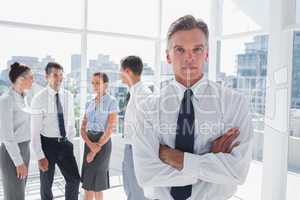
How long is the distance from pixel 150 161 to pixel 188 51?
56cm

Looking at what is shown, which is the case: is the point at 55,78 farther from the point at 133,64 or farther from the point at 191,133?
the point at 191,133

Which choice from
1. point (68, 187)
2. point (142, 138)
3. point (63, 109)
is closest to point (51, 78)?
point (63, 109)

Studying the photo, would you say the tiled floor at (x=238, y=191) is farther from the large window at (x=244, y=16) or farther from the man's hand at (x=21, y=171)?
the large window at (x=244, y=16)

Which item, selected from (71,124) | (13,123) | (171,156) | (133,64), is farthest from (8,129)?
(171,156)

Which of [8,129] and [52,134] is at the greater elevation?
[8,129]

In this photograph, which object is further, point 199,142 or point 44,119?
point 44,119

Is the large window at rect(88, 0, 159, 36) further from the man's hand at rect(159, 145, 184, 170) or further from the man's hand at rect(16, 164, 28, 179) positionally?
the man's hand at rect(159, 145, 184, 170)

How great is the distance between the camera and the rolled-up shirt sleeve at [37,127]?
108 inches

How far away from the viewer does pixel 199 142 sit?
1336 millimetres

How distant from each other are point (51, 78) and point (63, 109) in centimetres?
36

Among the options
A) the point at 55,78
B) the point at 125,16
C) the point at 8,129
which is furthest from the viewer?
the point at 125,16

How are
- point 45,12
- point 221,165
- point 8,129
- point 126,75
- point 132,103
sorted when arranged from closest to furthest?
point 221,165, point 8,129, point 132,103, point 126,75, point 45,12

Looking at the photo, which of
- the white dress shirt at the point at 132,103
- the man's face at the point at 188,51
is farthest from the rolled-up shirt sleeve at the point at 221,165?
the white dress shirt at the point at 132,103

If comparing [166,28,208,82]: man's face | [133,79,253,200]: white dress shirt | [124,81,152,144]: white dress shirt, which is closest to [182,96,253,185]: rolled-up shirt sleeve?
[133,79,253,200]: white dress shirt
